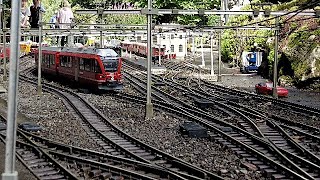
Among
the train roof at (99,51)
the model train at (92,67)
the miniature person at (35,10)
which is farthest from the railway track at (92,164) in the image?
the train roof at (99,51)

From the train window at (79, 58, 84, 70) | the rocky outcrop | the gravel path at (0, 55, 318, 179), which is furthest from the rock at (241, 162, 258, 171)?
the rocky outcrop

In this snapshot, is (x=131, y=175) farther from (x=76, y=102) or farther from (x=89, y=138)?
(x=76, y=102)

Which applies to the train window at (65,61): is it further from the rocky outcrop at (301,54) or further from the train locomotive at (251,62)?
the train locomotive at (251,62)

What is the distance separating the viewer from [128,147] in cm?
1583

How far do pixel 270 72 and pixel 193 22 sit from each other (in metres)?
32.7

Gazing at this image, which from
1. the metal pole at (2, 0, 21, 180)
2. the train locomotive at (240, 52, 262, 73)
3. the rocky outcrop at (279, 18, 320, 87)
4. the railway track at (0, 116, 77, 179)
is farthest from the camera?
the train locomotive at (240, 52, 262, 73)

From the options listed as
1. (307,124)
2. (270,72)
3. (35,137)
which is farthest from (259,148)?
(270,72)

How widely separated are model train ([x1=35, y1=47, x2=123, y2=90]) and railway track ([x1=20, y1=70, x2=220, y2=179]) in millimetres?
6451

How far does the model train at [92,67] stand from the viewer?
3009 centimetres

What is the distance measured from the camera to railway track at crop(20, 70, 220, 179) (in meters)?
12.6

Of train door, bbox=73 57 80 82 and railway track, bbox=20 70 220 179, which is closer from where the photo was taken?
railway track, bbox=20 70 220 179

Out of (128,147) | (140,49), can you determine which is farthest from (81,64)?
(140,49)

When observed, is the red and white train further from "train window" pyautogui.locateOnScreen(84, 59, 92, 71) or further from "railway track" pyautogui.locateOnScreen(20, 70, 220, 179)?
"railway track" pyautogui.locateOnScreen(20, 70, 220, 179)

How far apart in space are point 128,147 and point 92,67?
610 inches
